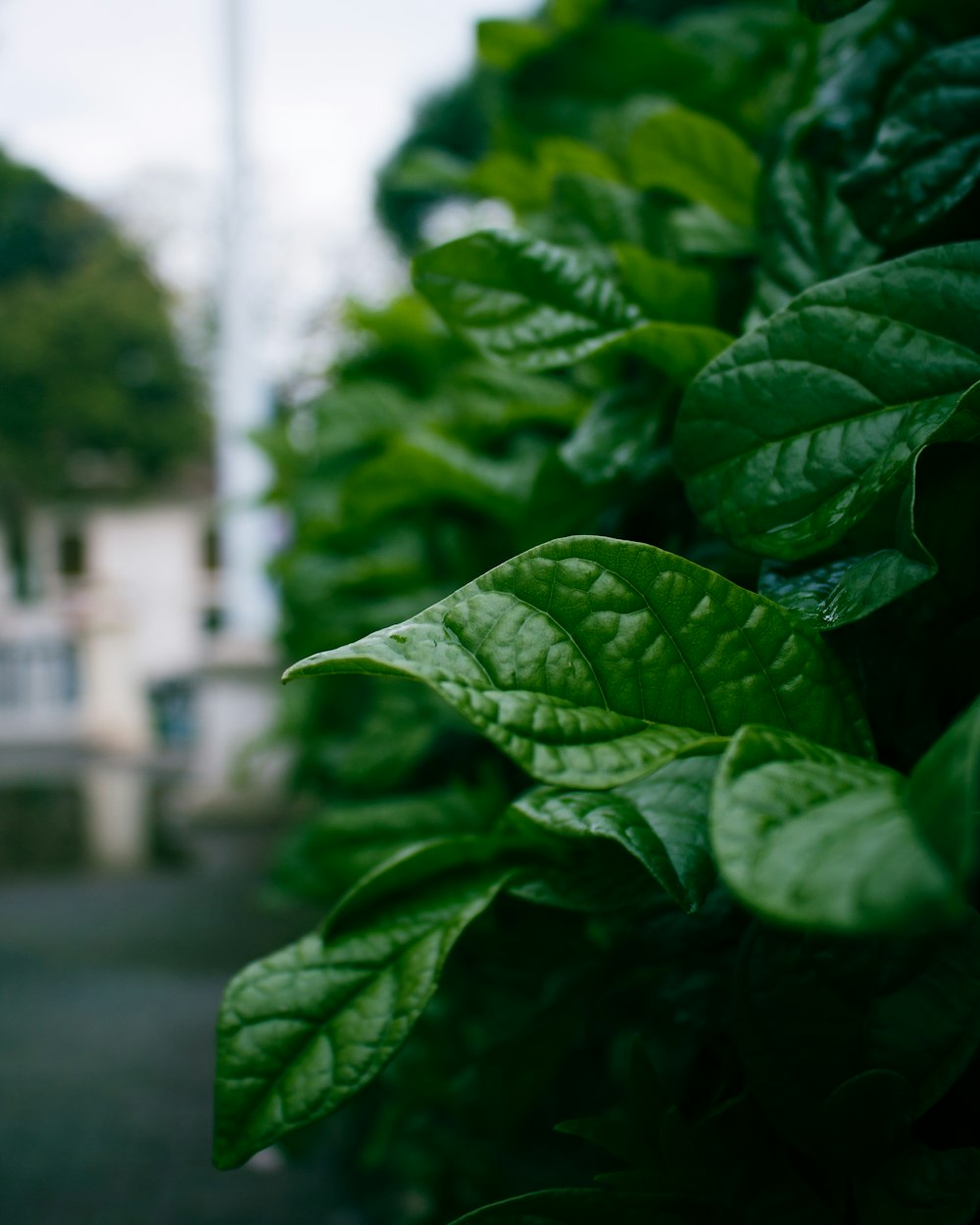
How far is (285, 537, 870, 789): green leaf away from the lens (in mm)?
306

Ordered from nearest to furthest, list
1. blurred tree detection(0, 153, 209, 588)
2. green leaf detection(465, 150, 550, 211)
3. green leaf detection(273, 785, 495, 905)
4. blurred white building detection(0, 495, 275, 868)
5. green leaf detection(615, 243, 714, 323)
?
green leaf detection(615, 243, 714, 323), green leaf detection(273, 785, 495, 905), green leaf detection(465, 150, 550, 211), blurred white building detection(0, 495, 275, 868), blurred tree detection(0, 153, 209, 588)

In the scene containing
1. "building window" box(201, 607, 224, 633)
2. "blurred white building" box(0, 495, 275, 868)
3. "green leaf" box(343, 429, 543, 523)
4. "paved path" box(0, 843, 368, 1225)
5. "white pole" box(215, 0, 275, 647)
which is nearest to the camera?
"green leaf" box(343, 429, 543, 523)

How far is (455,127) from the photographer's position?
1366 cm

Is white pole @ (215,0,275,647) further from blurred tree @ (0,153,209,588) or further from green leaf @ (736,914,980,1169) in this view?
blurred tree @ (0,153,209,588)

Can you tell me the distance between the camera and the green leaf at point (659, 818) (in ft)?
1.21

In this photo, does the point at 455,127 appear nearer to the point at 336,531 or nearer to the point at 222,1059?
the point at 336,531

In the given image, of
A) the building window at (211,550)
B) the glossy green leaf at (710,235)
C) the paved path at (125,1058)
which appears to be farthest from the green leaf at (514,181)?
the building window at (211,550)

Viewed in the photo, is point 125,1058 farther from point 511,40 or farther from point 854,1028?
point 854,1028

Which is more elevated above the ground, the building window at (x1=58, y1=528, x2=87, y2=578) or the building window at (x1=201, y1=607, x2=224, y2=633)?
the building window at (x1=58, y1=528, x2=87, y2=578)

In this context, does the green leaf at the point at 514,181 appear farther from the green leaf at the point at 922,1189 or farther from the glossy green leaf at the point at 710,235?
the green leaf at the point at 922,1189

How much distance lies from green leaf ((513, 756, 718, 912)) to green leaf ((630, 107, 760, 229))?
0.40m

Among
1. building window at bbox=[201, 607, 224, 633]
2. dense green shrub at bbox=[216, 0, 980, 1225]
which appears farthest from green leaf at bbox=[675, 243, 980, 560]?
building window at bbox=[201, 607, 224, 633]

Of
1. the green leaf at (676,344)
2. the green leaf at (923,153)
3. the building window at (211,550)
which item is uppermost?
the building window at (211,550)

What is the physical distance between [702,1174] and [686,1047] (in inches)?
13.2
